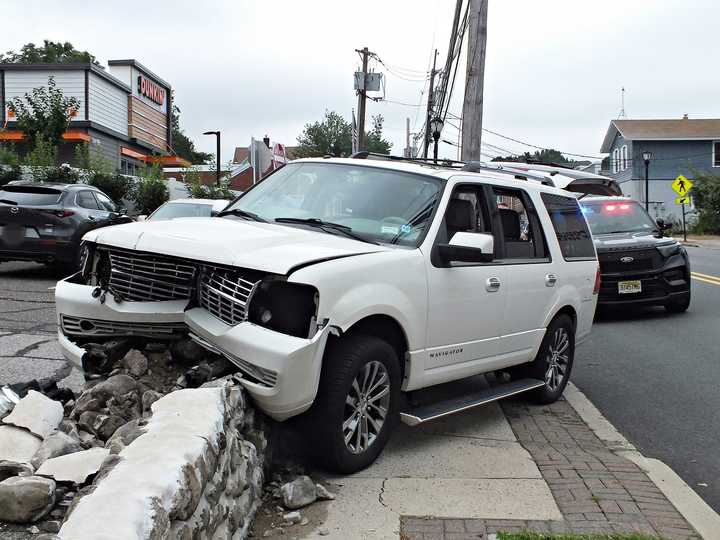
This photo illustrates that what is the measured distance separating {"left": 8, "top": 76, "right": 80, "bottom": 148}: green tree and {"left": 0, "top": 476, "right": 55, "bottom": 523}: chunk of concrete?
24039 mm

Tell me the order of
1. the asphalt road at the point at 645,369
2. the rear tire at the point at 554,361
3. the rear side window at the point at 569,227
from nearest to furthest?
the asphalt road at the point at 645,369
the rear tire at the point at 554,361
the rear side window at the point at 569,227

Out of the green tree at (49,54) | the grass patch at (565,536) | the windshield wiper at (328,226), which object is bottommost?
the grass patch at (565,536)

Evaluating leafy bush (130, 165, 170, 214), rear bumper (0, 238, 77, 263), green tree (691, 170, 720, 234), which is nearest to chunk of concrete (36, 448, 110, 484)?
rear bumper (0, 238, 77, 263)

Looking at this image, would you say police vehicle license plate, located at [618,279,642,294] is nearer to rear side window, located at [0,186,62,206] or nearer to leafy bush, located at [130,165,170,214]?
rear side window, located at [0,186,62,206]

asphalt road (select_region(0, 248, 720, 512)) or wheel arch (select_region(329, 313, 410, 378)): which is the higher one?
wheel arch (select_region(329, 313, 410, 378))

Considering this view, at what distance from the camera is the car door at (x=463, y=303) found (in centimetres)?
510

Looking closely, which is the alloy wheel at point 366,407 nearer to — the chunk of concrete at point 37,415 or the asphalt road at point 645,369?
the chunk of concrete at point 37,415

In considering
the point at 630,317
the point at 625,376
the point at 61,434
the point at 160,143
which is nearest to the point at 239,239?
the point at 61,434

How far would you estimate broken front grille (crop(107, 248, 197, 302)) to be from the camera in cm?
459

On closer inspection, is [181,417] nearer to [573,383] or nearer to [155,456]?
[155,456]

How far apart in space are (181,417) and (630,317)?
10060 millimetres

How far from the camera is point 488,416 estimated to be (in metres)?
6.34

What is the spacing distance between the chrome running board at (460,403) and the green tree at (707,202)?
42434 millimetres

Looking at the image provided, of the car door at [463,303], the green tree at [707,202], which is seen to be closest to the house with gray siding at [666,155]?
the green tree at [707,202]
